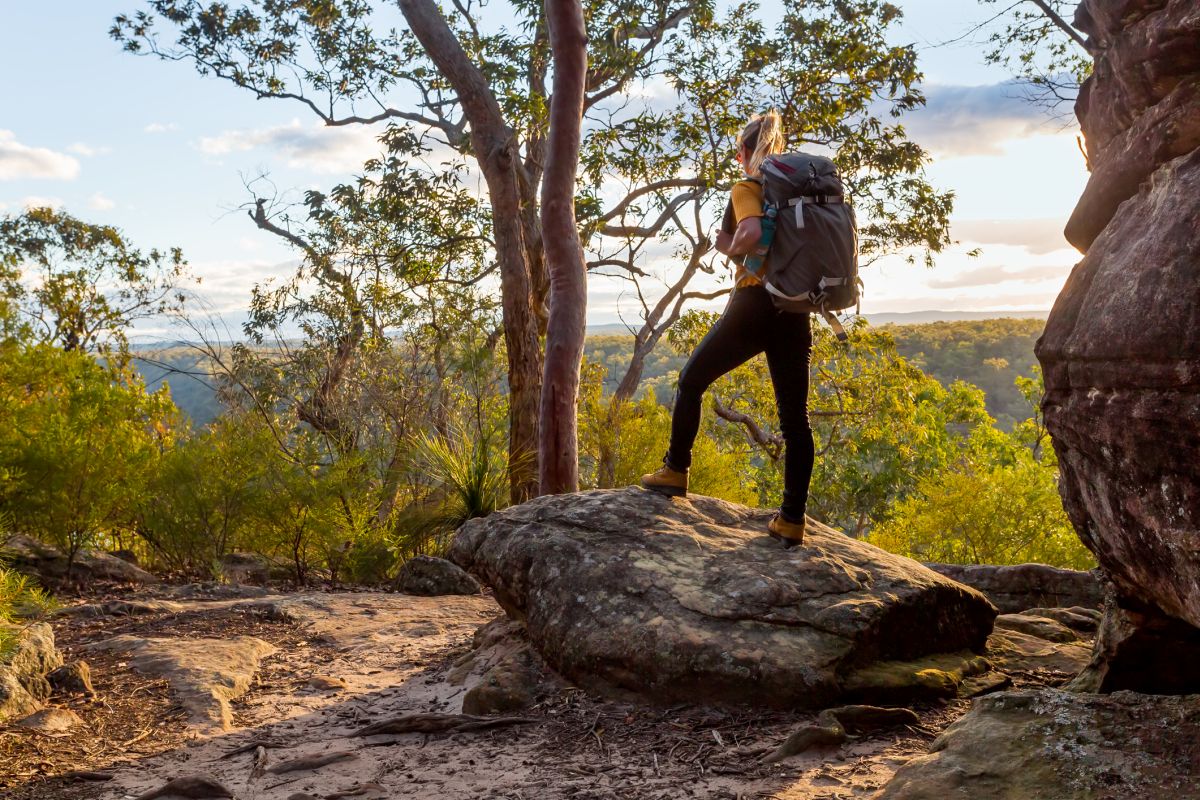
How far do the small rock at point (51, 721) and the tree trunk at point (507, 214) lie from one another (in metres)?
5.05

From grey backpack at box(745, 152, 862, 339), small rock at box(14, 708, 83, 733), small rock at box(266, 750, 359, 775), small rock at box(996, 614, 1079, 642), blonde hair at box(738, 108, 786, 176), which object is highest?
blonde hair at box(738, 108, 786, 176)

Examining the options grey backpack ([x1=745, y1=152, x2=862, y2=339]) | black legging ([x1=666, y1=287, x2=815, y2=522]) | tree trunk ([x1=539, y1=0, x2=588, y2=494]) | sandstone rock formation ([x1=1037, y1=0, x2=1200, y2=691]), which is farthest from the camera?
tree trunk ([x1=539, y1=0, x2=588, y2=494])

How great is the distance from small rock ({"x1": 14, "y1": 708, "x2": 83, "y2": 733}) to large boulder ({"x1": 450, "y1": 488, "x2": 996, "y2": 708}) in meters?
1.92

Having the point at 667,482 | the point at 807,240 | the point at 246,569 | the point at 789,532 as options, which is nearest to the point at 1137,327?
the point at 807,240

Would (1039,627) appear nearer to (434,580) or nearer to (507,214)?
(434,580)

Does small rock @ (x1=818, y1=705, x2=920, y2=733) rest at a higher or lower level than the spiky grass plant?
lower

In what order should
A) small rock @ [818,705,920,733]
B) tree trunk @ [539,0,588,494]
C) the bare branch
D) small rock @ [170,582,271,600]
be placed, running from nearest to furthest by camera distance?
small rock @ [818,705,920,733]
small rock @ [170,582,271,600]
tree trunk @ [539,0,588,494]
the bare branch

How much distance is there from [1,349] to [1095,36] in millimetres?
7637

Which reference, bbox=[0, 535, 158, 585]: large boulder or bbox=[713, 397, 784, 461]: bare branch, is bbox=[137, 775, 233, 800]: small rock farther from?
bbox=[713, 397, 784, 461]: bare branch

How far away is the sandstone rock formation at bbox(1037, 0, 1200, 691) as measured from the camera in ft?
8.02

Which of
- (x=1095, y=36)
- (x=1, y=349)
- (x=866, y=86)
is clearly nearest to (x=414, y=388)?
(x=1, y=349)

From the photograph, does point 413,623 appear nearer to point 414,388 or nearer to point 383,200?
point 414,388

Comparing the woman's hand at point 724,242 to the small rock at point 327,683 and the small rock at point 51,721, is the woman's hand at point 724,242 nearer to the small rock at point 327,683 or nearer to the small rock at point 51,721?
the small rock at point 327,683

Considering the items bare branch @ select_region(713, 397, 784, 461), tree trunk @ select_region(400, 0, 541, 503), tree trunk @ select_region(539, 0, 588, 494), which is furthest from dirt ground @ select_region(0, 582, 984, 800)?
bare branch @ select_region(713, 397, 784, 461)
